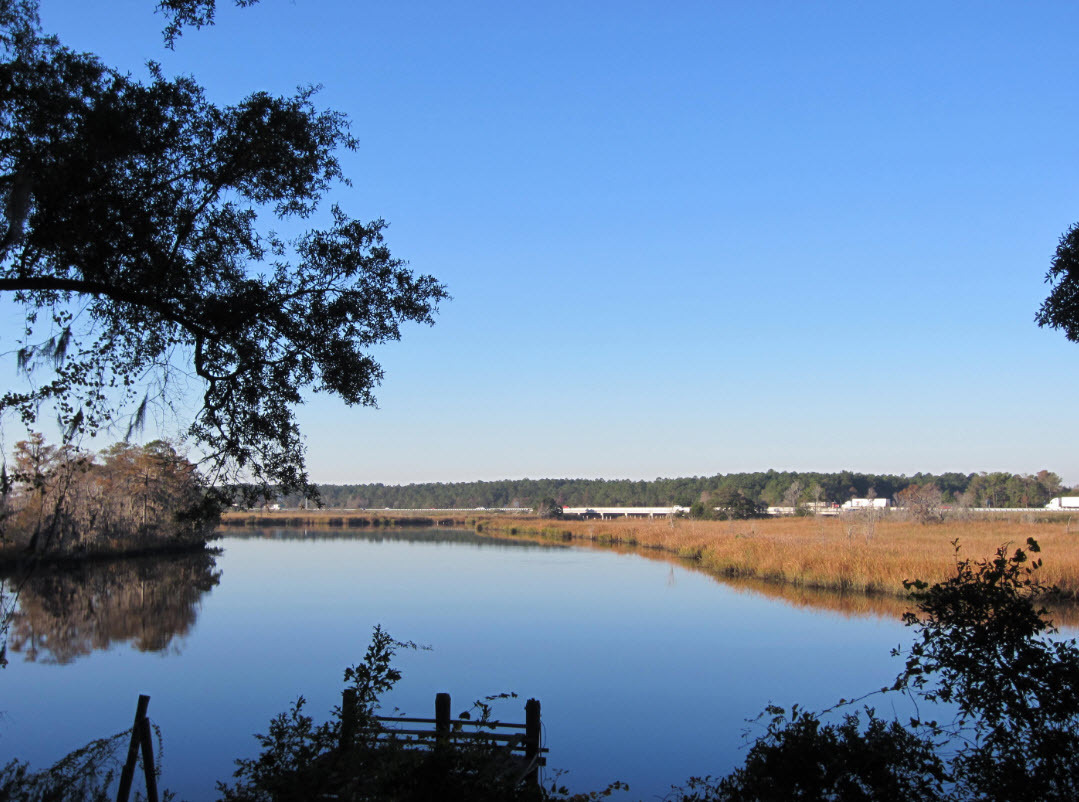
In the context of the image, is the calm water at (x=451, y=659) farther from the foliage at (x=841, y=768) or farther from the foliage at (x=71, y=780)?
the foliage at (x=841, y=768)

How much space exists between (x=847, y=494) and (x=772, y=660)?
10517 centimetres

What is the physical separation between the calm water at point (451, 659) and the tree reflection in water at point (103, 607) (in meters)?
0.09

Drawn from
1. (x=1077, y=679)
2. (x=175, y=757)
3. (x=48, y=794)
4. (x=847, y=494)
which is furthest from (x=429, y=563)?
(x=847, y=494)

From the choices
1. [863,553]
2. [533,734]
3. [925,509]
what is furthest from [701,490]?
[533,734]

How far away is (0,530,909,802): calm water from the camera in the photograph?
11.8 meters

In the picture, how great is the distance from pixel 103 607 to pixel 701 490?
118 meters

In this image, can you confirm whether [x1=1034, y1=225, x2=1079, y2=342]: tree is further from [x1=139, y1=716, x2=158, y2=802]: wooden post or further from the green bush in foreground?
[x1=139, y1=716, x2=158, y2=802]: wooden post

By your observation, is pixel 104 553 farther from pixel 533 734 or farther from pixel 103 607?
pixel 533 734

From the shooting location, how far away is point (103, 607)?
2345 cm

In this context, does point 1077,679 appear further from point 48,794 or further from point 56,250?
point 48,794

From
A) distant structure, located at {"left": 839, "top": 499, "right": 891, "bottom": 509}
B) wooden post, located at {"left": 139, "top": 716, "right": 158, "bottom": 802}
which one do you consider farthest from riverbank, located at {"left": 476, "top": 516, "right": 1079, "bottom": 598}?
wooden post, located at {"left": 139, "top": 716, "right": 158, "bottom": 802}

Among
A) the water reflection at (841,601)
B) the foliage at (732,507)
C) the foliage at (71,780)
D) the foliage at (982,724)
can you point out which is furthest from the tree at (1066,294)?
the foliage at (732,507)

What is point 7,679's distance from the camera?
1543cm

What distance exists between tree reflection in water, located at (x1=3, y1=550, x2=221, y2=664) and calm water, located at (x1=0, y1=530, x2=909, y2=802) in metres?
0.09
